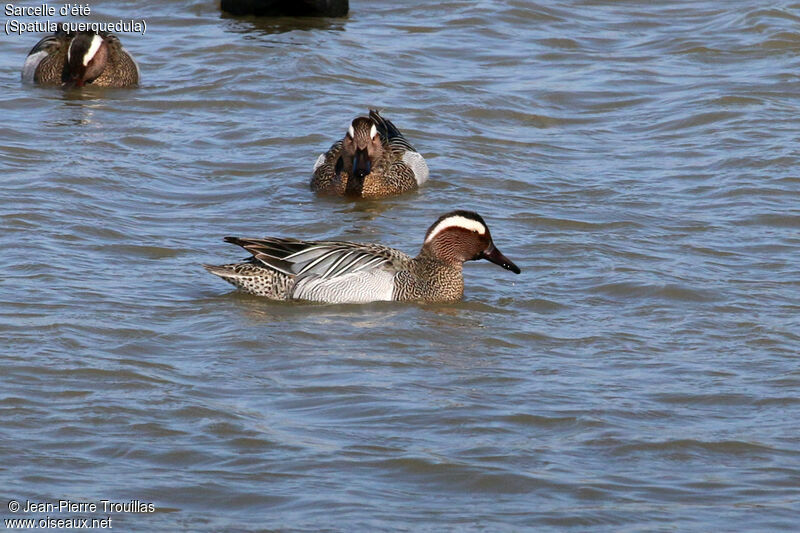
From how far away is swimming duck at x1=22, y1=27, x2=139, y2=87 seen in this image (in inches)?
587

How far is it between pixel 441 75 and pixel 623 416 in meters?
8.82

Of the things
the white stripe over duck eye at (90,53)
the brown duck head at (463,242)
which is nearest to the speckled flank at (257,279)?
the brown duck head at (463,242)

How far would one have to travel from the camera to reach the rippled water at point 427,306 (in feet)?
20.1

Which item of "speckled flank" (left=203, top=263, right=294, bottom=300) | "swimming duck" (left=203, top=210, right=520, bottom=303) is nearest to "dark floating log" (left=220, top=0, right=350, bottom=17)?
"swimming duck" (left=203, top=210, right=520, bottom=303)

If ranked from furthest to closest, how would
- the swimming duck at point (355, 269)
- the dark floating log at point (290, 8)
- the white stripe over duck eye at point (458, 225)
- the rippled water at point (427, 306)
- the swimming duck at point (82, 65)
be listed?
the dark floating log at point (290, 8) → the swimming duck at point (82, 65) → the white stripe over duck eye at point (458, 225) → the swimming duck at point (355, 269) → the rippled water at point (427, 306)

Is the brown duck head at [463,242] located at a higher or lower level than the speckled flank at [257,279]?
higher

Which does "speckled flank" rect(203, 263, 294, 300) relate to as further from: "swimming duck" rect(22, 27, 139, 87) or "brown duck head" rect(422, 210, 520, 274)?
"swimming duck" rect(22, 27, 139, 87)

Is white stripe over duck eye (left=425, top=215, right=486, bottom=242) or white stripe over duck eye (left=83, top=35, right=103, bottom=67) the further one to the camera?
white stripe over duck eye (left=83, top=35, right=103, bottom=67)

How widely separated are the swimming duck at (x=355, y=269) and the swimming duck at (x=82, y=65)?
6.37 m

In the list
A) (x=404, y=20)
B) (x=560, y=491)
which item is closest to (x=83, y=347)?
(x=560, y=491)

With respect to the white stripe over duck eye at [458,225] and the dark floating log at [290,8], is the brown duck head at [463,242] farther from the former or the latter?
the dark floating log at [290,8]

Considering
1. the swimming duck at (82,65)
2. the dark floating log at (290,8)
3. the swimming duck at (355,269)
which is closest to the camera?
the swimming duck at (355,269)

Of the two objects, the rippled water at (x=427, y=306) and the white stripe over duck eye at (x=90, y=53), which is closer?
the rippled water at (x=427, y=306)

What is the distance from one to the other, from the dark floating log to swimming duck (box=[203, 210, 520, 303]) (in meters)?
8.65
